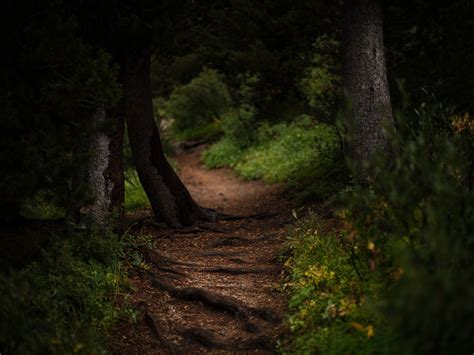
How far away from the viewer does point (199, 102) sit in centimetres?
2389

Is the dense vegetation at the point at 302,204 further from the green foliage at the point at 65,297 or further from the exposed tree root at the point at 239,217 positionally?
the exposed tree root at the point at 239,217

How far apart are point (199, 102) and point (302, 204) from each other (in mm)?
15170

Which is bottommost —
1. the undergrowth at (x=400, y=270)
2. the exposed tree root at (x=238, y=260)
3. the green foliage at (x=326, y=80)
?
the exposed tree root at (x=238, y=260)

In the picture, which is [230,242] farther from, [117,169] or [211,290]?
[117,169]

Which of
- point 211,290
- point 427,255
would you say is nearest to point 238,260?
point 211,290

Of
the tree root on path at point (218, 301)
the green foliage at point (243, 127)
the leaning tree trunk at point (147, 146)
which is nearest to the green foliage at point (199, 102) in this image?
the green foliage at point (243, 127)

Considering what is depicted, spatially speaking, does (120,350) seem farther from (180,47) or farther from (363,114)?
(180,47)

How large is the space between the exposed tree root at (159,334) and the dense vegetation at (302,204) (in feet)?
0.86

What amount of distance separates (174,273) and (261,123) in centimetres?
1200

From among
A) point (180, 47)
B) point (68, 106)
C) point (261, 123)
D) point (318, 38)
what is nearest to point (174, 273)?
point (68, 106)

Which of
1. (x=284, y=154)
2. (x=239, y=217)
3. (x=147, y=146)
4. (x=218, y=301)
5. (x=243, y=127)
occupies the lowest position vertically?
(x=218, y=301)

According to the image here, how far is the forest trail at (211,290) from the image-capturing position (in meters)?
5.21

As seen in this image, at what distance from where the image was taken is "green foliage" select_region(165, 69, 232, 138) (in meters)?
22.7

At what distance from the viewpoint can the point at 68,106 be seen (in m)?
5.46
